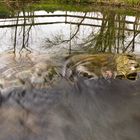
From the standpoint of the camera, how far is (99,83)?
24.0ft

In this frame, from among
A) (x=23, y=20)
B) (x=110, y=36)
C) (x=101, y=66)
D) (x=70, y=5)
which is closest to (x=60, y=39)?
(x=110, y=36)

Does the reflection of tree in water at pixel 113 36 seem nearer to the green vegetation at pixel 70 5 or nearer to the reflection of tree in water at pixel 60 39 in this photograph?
the reflection of tree in water at pixel 60 39

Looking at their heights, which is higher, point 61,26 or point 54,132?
point 61,26

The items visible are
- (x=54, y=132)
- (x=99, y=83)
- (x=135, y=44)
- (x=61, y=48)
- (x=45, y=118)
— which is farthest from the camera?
(x=135, y=44)

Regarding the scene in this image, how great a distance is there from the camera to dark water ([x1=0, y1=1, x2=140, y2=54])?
10195 millimetres

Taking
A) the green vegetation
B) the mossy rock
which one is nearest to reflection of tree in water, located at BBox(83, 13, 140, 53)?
the mossy rock

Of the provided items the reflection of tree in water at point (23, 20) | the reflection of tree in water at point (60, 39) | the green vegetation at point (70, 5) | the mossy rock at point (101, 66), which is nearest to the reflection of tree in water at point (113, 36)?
the reflection of tree in water at point (60, 39)

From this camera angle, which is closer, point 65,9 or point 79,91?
point 79,91

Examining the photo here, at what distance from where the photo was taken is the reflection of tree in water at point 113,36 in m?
10.4

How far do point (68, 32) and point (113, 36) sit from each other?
1.72m

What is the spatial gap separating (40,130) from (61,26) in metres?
7.79

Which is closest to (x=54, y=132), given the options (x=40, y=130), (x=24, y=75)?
(x=40, y=130)

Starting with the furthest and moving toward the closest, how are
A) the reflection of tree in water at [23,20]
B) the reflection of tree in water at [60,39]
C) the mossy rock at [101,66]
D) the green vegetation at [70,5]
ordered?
the green vegetation at [70,5]
the reflection of tree in water at [23,20]
the reflection of tree in water at [60,39]
the mossy rock at [101,66]

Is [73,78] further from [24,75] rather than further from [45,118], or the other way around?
[45,118]
